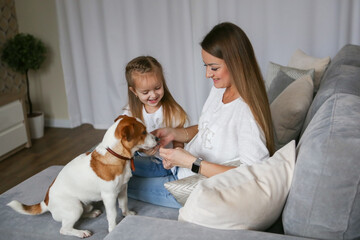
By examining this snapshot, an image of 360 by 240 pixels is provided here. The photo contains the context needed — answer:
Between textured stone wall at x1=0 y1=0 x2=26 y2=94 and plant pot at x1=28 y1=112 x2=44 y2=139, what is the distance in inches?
15.8

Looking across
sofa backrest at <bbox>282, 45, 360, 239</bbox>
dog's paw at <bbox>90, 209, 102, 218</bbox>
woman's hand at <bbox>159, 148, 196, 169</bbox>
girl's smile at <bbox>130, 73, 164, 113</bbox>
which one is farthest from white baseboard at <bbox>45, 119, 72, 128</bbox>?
sofa backrest at <bbox>282, 45, 360, 239</bbox>

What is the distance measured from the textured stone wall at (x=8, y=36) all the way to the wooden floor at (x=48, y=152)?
2.08 feet

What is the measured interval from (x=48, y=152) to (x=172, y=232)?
2.97m

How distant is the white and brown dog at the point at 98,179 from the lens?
155 cm

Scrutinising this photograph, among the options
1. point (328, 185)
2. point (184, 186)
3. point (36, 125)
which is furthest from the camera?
point (36, 125)

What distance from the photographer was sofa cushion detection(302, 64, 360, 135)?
160cm

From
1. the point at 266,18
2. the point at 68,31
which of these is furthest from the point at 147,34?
the point at 266,18

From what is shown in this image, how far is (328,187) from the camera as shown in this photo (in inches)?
38.0

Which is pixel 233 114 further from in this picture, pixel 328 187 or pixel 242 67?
pixel 328 187

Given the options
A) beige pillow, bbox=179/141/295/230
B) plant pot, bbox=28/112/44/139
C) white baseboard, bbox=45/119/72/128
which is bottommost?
white baseboard, bbox=45/119/72/128

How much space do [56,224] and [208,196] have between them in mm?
836

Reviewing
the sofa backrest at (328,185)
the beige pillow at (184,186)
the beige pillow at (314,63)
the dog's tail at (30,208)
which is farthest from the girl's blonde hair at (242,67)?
the beige pillow at (314,63)

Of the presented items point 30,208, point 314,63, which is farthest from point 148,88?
point 314,63

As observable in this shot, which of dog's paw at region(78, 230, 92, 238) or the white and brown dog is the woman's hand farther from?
dog's paw at region(78, 230, 92, 238)
